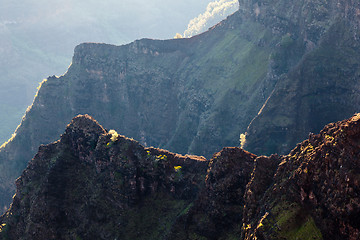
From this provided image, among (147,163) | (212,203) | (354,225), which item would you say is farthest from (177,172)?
(354,225)

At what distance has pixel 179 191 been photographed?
81375 mm

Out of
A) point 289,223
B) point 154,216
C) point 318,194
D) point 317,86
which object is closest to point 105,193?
point 154,216

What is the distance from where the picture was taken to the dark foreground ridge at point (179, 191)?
47.8 meters

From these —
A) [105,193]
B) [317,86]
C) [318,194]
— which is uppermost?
[105,193]

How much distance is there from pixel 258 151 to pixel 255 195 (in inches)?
4291

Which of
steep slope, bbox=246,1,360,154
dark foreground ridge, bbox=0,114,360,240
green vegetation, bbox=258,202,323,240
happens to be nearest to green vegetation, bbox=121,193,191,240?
dark foreground ridge, bbox=0,114,360,240

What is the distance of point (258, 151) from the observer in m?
166

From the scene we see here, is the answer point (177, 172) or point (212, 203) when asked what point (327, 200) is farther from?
point (177, 172)

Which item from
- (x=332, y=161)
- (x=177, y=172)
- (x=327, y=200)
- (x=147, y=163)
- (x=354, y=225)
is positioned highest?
(x=147, y=163)

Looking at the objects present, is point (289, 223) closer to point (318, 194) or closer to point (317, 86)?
point (318, 194)

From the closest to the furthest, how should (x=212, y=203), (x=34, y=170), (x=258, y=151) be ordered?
(x=212, y=203) → (x=34, y=170) → (x=258, y=151)

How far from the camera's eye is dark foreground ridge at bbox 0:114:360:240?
157 feet

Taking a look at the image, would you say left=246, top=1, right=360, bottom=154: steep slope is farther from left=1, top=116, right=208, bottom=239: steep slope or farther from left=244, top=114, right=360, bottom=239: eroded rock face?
left=244, top=114, right=360, bottom=239: eroded rock face

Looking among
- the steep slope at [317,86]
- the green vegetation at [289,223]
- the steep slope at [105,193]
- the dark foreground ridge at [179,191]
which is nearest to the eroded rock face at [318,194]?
the green vegetation at [289,223]
